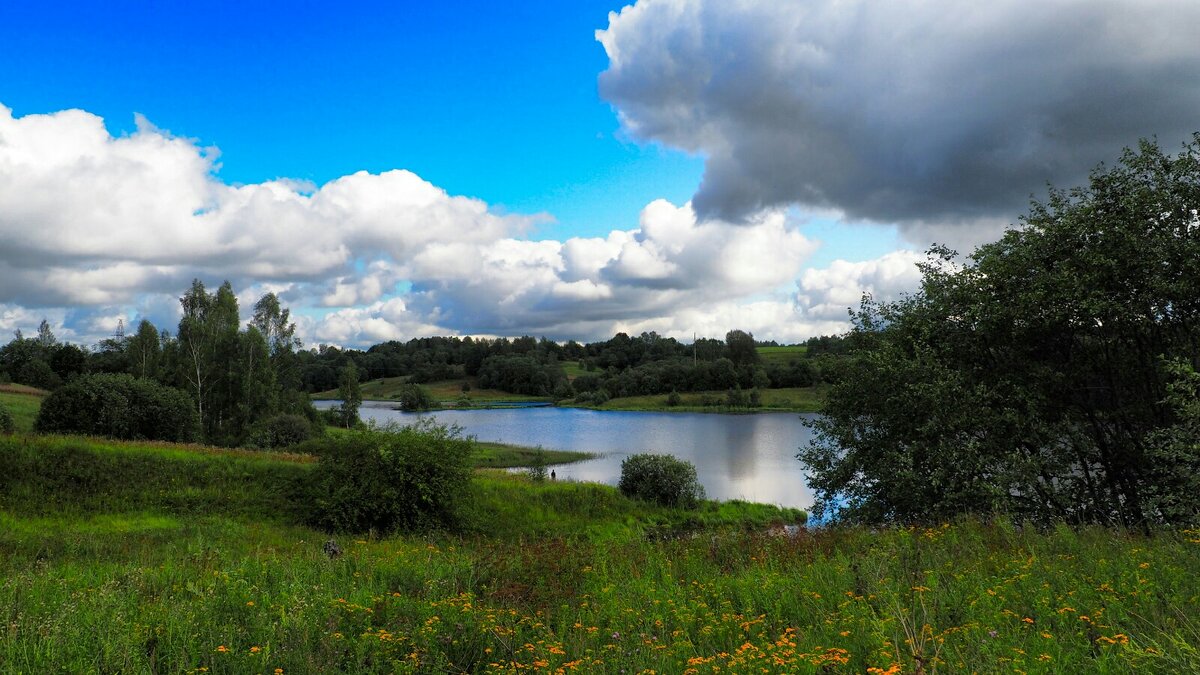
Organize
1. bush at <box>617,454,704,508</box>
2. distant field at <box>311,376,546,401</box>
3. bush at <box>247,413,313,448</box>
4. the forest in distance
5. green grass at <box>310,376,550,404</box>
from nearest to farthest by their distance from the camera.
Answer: the forest in distance < bush at <box>617,454,704,508</box> < bush at <box>247,413,313,448</box> < green grass at <box>310,376,550,404</box> < distant field at <box>311,376,546,401</box>

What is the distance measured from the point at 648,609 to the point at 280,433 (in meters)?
40.8

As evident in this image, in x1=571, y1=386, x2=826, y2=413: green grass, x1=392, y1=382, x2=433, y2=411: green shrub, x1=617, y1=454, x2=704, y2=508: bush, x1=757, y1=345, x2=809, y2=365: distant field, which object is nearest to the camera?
x1=617, y1=454, x2=704, y2=508: bush

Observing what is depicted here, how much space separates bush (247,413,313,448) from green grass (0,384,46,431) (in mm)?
10795

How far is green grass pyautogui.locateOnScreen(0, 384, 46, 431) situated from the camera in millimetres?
34338

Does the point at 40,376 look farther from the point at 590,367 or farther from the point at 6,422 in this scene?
the point at 590,367

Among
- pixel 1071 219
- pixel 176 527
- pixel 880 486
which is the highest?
pixel 1071 219

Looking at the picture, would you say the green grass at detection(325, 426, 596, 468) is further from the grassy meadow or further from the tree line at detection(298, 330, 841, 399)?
the grassy meadow

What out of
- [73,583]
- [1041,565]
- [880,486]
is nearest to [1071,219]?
[880,486]

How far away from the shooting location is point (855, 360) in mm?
17078

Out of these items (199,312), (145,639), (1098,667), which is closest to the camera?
(1098,667)

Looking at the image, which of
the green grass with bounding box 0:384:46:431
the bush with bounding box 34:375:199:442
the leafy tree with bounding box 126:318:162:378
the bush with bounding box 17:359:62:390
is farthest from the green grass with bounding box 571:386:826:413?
the bush with bounding box 34:375:199:442

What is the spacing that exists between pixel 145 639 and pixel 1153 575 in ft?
30.5

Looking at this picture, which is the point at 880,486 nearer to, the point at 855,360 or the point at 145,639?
the point at 855,360

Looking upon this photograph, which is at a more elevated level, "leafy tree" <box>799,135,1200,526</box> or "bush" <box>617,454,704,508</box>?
"leafy tree" <box>799,135,1200,526</box>
